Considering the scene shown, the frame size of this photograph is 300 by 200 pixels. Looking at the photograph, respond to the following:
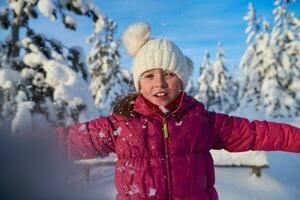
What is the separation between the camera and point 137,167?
2445mm

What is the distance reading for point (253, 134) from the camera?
2748 mm

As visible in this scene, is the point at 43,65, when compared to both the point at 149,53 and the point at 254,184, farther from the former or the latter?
the point at 254,184

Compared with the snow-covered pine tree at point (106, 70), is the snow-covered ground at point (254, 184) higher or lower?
lower

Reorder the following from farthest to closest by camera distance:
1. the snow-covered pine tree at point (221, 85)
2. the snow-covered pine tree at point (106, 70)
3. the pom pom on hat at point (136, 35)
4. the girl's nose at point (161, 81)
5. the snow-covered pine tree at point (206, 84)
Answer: the snow-covered pine tree at point (206, 84), the snow-covered pine tree at point (221, 85), the snow-covered pine tree at point (106, 70), the pom pom on hat at point (136, 35), the girl's nose at point (161, 81)

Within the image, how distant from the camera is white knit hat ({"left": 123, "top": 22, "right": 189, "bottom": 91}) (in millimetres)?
2754

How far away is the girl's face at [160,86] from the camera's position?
101 inches

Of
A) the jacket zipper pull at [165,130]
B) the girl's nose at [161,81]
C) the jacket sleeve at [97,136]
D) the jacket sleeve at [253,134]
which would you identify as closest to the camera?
the jacket sleeve at [97,136]

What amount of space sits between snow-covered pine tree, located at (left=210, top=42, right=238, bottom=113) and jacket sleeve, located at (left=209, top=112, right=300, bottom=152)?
4270 cm

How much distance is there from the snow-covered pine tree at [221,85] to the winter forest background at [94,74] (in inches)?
4.7

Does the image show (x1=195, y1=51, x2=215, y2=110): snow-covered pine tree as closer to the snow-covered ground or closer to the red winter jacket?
the snow-covered ground

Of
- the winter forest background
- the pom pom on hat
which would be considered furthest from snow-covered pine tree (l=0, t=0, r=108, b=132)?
the pom pom on hat

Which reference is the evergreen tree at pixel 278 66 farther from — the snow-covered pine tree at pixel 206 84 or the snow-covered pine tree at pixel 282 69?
the snow-covered pine tree at pixel 206 84

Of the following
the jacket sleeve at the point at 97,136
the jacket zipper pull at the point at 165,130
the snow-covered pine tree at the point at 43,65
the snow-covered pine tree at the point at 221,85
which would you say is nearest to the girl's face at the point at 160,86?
the jacket zipper pull at the point at 165,130

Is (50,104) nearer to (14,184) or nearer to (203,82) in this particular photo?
(14,184)
